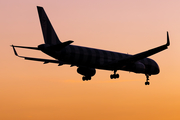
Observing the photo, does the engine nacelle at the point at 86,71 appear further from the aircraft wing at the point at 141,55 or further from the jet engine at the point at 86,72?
the aircraft wing at the point at 141,55

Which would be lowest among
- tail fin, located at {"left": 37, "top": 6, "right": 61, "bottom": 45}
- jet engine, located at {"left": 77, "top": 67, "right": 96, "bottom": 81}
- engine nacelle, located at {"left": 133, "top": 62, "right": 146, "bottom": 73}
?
jet engine, located at {"left": 77, "top": 67, "right": 96, "bottom": 81}

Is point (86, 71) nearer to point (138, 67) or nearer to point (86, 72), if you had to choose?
point (86, 72)

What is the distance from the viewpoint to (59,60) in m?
52.2

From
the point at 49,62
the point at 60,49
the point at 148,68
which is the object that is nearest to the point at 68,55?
the point at 60,49

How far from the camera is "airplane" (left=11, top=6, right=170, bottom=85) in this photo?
49.8 meters

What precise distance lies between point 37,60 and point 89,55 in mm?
7395

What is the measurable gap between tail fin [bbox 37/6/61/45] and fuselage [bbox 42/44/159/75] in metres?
1.83

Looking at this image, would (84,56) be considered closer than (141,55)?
No

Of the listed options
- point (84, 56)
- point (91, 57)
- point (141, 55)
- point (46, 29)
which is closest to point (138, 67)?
point (141, 55)

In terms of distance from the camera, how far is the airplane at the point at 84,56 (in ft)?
163

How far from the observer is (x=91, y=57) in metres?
53.3

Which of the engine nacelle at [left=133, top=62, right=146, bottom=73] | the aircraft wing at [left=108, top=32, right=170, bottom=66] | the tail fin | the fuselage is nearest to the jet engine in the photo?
the fuselage

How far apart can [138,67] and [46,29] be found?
16412mm

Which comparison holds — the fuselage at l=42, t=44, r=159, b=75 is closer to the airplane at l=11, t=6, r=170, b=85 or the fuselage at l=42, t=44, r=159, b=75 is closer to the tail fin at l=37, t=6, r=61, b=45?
the airplane at l=11, t=6, r=170, b=85
